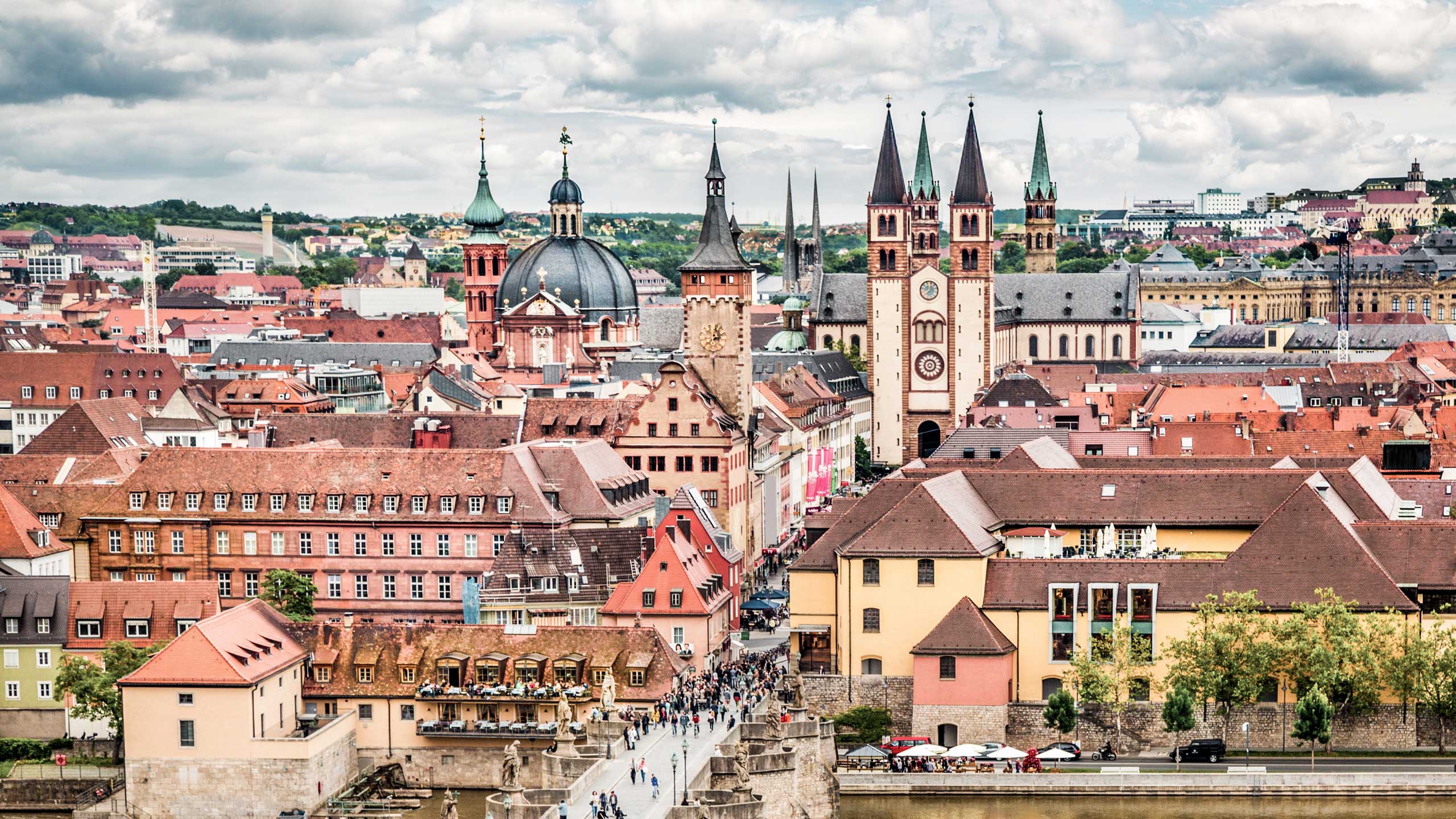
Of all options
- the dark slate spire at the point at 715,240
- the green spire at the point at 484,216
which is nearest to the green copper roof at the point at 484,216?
the green spire at the point at 484,216

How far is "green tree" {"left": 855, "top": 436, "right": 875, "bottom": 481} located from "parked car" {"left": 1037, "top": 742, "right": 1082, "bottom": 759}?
90.8m

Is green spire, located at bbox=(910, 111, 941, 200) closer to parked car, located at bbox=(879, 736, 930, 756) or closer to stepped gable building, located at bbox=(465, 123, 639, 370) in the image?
stepped gable building, located at bbox=(465, 123, 639, 370)

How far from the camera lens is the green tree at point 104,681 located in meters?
74.7

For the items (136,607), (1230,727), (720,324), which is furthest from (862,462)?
(1230,727)

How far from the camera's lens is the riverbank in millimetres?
70250

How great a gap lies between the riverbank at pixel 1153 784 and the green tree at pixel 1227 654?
3326 mm

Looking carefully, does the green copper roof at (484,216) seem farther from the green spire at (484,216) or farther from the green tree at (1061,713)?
the green tree at (1061,713)

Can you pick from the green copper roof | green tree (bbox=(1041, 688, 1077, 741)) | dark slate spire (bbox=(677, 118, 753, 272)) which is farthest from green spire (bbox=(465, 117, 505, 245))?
green tree (bbox=(1041, 688, 1077, 741))

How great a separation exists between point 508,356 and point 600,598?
7995cm

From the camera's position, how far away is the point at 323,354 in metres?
182

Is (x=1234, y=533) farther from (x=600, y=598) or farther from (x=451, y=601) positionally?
(x=451, y=601)

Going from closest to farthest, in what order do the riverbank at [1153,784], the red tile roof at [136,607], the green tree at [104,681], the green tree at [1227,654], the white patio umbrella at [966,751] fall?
the riverbank at [1153,784] → the white patio umbrella at [966,751] → the green tree at [1227,654] → the green tree at [104,681] → the red tile roof at [136,607]

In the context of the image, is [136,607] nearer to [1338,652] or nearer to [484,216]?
[1338,652]

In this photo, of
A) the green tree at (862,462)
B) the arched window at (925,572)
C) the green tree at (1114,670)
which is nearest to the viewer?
the green tree at (1114,670)
